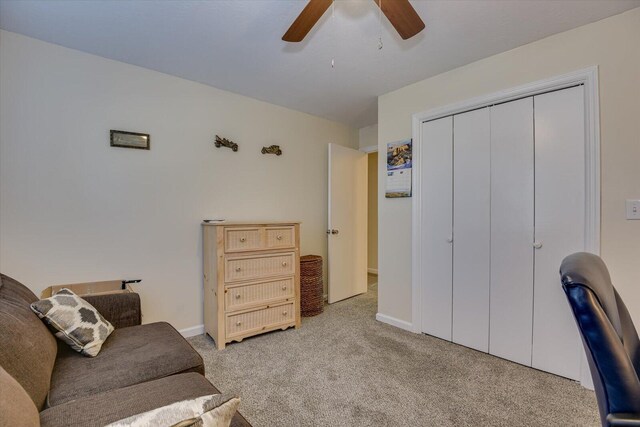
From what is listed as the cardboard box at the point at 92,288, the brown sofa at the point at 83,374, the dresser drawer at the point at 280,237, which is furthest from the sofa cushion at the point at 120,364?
the dresser drawer at the point at 280,237

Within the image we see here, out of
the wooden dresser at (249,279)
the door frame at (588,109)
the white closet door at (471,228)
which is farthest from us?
the wooden dresser at (249,279)

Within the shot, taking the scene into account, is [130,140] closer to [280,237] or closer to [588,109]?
[280,237]

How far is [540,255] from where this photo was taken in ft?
7.01

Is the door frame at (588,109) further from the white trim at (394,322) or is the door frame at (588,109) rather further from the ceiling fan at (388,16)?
the white trim at (394,322)

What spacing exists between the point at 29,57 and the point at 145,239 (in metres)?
1.54

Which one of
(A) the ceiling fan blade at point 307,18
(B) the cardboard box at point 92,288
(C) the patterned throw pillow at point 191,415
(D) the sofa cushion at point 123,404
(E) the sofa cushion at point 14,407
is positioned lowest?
(D) the sofa cushion at point 123,404

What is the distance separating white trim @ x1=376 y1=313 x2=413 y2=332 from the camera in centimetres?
286

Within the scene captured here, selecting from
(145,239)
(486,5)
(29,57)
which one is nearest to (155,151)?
(145,239)

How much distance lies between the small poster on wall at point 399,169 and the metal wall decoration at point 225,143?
1609 millimetres

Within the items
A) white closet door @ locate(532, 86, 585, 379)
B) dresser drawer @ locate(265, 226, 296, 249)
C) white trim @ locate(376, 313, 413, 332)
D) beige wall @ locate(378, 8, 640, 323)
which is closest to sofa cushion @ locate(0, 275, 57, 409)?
dresser drawer @ locate(265, 226, 296, 249)

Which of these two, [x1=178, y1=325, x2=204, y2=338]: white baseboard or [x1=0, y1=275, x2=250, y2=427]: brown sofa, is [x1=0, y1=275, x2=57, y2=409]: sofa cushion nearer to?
[x1=0, y1=275, x2=250, y2=427]: brown sofa

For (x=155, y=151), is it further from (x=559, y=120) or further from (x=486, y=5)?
(x=559, y=120)

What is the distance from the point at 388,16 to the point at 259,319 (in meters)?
2.51

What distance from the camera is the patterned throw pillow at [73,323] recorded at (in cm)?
145
